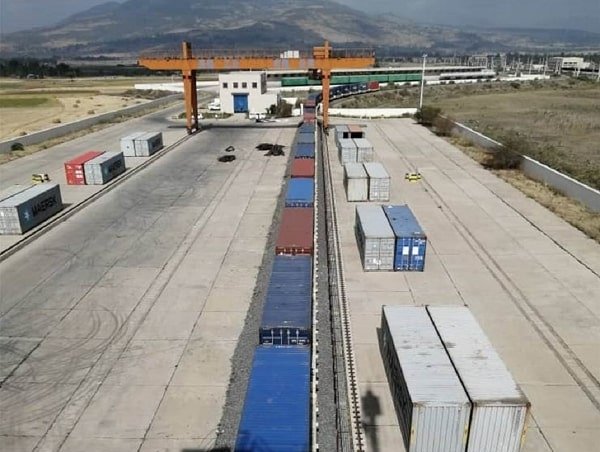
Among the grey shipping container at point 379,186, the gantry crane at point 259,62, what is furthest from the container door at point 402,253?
the gantry crane at point 259,62

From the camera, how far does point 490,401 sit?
47.1 feet

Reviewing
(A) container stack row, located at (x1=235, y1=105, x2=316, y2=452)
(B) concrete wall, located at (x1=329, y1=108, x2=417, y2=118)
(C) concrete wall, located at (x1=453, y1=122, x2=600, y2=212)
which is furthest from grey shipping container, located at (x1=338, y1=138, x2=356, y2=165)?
(B) concrete wall, located at (x1=329, y1=108, x2=417, y2=118)

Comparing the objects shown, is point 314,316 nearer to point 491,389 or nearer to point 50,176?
point 491,389

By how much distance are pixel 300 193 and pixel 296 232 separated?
805cm

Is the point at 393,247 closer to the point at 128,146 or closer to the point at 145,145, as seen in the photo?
the point at 145,145

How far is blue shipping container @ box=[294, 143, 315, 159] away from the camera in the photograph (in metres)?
47.2

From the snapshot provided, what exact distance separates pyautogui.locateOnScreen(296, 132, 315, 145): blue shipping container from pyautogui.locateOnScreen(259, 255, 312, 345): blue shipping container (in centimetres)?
3178

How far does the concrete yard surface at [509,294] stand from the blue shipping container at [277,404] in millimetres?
2900

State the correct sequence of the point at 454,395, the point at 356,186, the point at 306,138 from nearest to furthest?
1. the point at 454,395
2. the point at 356,186
3. the point at 306,138

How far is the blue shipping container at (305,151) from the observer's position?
47184 mm

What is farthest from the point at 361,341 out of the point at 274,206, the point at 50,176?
the point at 50,176

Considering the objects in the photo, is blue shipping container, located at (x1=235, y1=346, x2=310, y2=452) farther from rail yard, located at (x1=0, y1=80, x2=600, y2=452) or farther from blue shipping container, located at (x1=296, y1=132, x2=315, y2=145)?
blue shipping container, located at (x1=296, y1=132, x2=315, y2=145)

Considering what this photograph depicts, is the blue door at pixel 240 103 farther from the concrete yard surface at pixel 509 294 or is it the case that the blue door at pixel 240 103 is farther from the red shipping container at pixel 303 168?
the concrete yard surface at pixel 509 294

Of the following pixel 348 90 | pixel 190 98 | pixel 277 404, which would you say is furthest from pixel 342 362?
pixel 348 90
